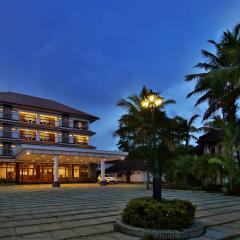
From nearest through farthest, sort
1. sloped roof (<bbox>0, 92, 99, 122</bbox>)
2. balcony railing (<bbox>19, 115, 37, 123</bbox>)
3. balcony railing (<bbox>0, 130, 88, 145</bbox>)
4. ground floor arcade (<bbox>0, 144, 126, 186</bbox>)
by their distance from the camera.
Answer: ground floor arcade (<bbox>0, 144, 126, 186</bbox>) < balcony railing (<bbox>0, 130, 88, 145</bbox>) < sloped roof (<bbox>0, 92, 99, 122</bbox>) < balcony railing (<bbox>19, 115, 37, 123</bbox>)

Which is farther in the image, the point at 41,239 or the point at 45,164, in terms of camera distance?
the point at 45,164

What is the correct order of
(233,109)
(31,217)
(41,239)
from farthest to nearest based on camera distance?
1. (233,109)
2. (31,217)
3. (41,239)

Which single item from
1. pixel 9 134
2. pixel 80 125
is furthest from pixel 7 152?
pixel 80 125

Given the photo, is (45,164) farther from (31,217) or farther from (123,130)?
(31,217)

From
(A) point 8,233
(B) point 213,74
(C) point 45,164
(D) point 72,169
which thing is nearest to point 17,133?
(C) point 45,164

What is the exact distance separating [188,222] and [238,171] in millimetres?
15979

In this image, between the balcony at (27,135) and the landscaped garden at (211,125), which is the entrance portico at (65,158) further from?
the landscaped garden at (211,125)

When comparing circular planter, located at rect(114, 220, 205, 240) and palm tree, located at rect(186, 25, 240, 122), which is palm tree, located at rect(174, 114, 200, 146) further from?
circular planter, located at rect(114, 220, 205, 240)

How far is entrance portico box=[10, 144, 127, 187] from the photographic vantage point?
1500 inches

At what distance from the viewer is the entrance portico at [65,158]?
3809cm

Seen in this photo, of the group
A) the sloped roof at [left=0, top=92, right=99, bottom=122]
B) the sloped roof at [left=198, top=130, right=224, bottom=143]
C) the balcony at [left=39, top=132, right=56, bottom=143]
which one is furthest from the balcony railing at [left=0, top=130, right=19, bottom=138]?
the sloped roof at [left=198, top=130, right=224, bottom=143]

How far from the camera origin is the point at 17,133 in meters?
52.0

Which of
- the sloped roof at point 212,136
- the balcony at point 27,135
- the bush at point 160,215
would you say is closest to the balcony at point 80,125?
the balcony at point 27,135

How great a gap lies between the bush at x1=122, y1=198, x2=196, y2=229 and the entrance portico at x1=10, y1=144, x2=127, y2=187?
28924mm
